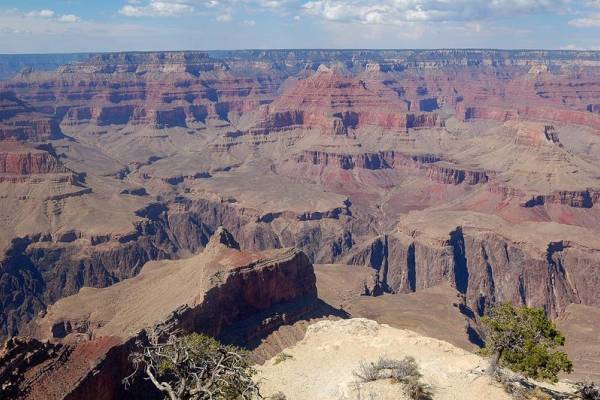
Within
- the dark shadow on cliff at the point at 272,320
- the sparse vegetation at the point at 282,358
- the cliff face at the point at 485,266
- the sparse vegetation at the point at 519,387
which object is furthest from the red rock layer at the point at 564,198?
the sparse vegetation at the point at 519,387

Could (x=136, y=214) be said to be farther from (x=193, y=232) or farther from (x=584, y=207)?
(x=584, y=207)

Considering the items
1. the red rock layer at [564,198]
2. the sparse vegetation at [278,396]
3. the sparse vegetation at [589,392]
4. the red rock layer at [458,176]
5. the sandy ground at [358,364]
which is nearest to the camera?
the sparse vegetation at [589,392]

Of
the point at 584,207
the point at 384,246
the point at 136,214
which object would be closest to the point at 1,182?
the point at 136,214

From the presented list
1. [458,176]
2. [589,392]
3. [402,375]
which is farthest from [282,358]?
[458,176]

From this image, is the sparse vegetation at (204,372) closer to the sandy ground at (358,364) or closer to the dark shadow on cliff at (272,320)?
the sandy ground at (358,364)

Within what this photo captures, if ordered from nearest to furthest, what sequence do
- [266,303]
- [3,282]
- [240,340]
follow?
[240,340]
[266,303]
[3,282]

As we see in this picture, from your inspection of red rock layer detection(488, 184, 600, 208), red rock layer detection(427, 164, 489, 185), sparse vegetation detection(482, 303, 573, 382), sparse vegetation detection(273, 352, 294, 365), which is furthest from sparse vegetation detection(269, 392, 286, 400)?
red rock layer detection(427, 164, 489, 185)

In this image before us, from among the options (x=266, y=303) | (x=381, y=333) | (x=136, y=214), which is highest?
(x=381, y=333)
